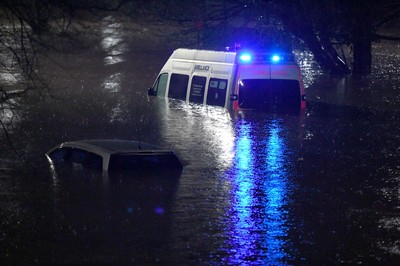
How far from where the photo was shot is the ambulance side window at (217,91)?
26141mm

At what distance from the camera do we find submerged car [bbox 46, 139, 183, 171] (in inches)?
683

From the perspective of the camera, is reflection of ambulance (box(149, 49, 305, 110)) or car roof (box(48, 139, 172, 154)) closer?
car roof (box(48, 139, 172, 154))

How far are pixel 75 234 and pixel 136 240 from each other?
0.93 m

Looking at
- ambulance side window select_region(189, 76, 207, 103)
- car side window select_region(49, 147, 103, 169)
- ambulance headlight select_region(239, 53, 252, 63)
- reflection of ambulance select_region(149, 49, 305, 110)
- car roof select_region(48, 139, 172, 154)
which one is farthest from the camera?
ambulance side window select_region(189, 76, 207, 103)

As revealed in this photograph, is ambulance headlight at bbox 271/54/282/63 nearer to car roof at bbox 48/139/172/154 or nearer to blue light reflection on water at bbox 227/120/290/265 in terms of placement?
blue light reflection on water at bbox 227/120/290/265

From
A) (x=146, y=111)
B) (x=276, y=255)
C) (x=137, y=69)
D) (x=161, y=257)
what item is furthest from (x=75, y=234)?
(x=137, y=69)

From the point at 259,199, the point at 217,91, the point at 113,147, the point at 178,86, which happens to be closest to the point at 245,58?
the point at 217,91

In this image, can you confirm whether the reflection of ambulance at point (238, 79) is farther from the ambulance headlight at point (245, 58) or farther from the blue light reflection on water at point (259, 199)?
the blue light reflection on water at point (259, 199)

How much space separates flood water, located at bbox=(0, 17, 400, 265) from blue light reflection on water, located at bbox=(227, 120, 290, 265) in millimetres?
30

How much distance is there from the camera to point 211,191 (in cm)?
1714

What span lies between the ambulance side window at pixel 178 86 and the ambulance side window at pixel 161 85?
12.3 inches

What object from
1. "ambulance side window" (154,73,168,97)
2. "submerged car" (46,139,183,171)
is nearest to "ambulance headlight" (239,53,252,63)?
"ambulance side window" (154,73,168,97)

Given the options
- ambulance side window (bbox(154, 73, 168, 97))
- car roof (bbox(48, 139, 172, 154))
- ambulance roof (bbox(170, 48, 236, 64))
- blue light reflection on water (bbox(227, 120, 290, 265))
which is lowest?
blue light reflection on water (bbox(227, 120, 290, 265))

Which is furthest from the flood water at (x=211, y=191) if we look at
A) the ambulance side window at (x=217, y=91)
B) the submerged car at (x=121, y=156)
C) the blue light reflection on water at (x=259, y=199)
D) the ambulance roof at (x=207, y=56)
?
the ambulance roof at (x=207, y=56)
